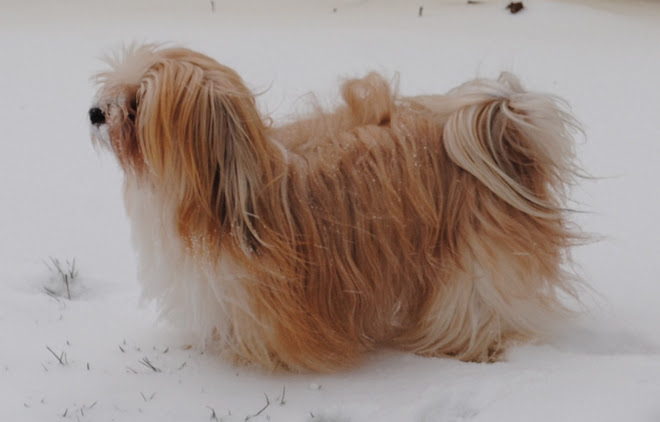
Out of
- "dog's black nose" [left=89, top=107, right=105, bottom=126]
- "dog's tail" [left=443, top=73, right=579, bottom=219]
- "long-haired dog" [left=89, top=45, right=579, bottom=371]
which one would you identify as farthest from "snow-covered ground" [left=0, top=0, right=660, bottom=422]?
"dog's black nose" [left=89, top=107, right=105, bottom=126]

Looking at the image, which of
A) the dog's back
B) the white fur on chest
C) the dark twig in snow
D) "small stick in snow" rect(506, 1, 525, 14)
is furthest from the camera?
"small stick in snow" rect(506, 1, 525, 14)

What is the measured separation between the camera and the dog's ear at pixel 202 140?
7.57 ft

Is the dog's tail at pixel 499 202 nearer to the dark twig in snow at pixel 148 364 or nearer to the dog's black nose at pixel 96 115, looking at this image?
the dark twig in snow at pixel 148 364

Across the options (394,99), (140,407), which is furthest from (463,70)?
(140,407)

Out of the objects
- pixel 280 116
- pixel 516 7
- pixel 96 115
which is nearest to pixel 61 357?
pixel 96 115

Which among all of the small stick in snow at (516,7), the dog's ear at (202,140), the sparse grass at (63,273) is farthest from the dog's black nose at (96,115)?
the small stick in snow at (516,7)

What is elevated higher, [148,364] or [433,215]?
[433,215]

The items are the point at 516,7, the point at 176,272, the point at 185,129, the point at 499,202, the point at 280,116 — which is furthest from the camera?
the point at 516,7

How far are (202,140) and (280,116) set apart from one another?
99 centimetres

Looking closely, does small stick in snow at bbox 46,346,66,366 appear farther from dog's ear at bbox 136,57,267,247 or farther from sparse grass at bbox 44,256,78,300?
dog's ear at bbox 136,57,267,247

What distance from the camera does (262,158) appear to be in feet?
8.00

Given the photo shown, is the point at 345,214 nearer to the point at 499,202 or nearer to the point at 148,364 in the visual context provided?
the point at 499,202

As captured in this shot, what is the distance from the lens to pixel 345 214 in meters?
2.61

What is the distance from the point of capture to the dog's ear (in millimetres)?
2307
